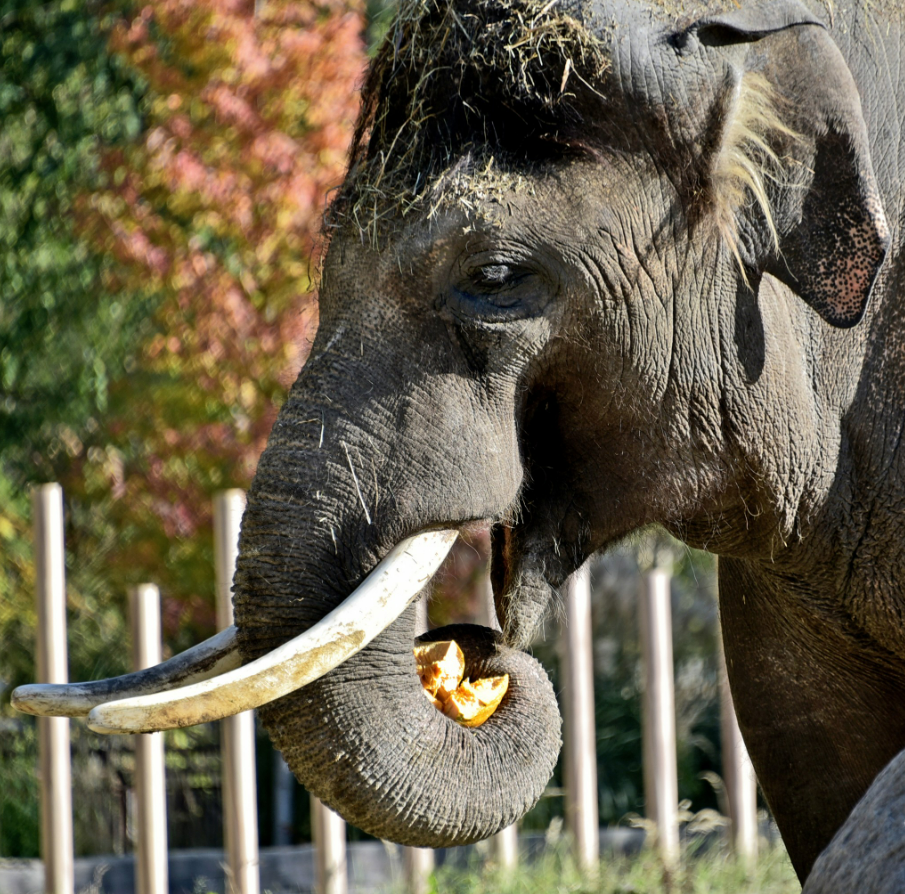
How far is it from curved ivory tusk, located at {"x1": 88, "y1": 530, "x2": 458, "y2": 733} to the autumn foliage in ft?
14.3

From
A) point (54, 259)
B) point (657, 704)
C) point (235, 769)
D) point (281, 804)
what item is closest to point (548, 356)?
point (235, 769)

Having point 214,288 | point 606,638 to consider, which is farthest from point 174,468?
point 606,638

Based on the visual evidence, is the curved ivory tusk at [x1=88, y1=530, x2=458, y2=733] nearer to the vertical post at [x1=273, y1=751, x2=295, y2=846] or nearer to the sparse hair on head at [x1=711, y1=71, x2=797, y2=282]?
the sparse hair on head at [x1=711, y1=71, x2=797, y2=282]

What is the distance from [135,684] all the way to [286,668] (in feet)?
1.30

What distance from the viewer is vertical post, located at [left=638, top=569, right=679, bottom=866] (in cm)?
579

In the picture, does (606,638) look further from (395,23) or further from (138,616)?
(395,23)

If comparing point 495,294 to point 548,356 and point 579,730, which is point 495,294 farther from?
point 579,730

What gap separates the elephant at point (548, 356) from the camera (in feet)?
6.73

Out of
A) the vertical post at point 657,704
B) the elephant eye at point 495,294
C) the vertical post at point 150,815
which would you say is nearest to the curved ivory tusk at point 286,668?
the elephant eye at point 495,294

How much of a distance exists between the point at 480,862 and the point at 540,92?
13.8 feet

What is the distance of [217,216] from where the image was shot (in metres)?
6.62

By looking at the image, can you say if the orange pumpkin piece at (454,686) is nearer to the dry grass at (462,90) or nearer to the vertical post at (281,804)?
the dry grass at (462,90)

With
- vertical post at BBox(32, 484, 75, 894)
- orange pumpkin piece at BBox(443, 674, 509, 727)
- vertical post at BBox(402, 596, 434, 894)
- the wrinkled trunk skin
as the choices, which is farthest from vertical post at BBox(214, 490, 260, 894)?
the wrinkled trunk skin

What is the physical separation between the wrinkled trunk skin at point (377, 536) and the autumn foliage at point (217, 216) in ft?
13.8
